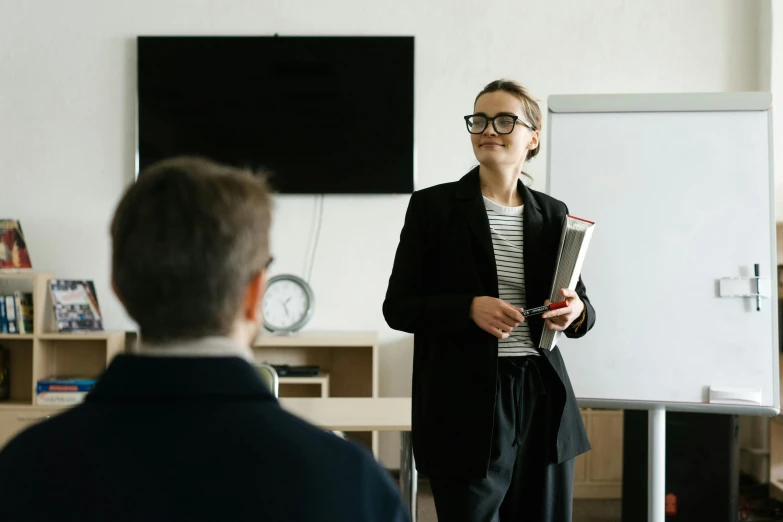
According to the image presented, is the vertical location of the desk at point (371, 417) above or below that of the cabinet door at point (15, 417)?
above

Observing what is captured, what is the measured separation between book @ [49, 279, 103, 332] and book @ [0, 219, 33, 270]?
0.64 feet

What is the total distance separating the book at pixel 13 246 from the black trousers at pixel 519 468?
3.18 meters

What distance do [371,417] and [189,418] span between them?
1.82 m

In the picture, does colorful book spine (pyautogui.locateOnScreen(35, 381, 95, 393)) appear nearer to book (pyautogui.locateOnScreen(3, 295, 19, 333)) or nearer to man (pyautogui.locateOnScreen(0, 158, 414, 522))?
book (pyautogui.locateOnScreen(3, 295, 19, 333))

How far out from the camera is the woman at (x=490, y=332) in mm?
1494

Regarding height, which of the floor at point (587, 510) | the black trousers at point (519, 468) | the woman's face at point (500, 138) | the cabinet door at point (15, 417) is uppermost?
the woman's face at point (500, 138)

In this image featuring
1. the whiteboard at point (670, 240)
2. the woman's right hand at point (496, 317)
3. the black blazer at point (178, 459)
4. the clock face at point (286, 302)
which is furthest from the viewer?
the clock face at point (286, 302)

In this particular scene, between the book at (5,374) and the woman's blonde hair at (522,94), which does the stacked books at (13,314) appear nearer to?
the book at (5,374)

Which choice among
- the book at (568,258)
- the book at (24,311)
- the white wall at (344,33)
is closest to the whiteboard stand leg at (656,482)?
the book at (568,258)

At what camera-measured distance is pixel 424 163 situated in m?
4.24

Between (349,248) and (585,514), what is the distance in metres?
Result: 1.78

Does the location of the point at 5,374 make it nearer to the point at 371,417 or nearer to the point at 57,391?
the point at 57,391

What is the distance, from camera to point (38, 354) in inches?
154

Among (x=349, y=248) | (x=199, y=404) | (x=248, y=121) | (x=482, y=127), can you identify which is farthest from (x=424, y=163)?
(x=199, y=404)
